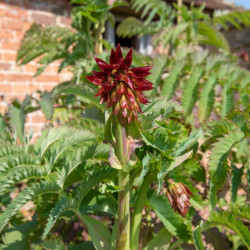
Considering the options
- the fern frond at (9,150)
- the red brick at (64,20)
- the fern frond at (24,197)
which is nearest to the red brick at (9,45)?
the red brick at (64,20)

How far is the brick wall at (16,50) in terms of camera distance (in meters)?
2.82

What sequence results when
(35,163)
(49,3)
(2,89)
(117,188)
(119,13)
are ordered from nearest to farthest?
(117,188), (35,163), (2,89), (49,3), (119,13)

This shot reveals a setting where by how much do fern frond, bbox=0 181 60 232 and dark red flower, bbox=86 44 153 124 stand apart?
272mm

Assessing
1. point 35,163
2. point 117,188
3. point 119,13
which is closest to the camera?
point 117,188

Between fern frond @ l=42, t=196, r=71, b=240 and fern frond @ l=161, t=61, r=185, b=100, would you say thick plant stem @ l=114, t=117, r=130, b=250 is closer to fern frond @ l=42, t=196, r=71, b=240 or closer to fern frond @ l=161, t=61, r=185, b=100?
fern frond @ l=42, t=196, r=71, b=240

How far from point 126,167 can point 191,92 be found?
2.04 feet

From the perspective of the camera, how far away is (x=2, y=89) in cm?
280

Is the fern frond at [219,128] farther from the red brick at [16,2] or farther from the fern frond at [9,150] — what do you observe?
the red brick at [16,2]

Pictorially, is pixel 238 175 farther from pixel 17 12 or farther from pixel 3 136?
pixel 17 12

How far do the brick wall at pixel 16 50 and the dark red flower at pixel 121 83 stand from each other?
89.1 inches

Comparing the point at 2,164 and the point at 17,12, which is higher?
the point at 17,12

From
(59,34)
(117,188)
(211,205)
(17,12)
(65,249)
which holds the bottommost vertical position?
(65,249)

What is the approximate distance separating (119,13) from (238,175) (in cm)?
335

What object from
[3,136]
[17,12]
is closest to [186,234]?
[3,136]
